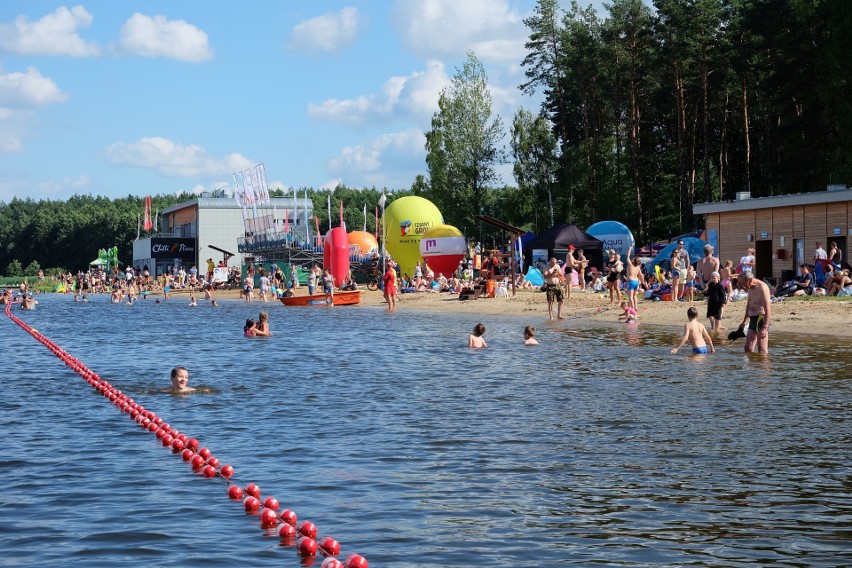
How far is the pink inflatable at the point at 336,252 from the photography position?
5506 centimetres

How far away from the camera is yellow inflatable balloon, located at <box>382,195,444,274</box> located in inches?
2299

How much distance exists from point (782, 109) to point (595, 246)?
12.4m

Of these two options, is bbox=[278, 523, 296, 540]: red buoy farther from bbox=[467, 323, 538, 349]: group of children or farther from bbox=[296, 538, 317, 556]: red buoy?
bbox=[467, 323, 538, 349]: group of children

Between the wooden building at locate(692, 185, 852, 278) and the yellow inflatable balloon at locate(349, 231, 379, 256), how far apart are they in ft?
104

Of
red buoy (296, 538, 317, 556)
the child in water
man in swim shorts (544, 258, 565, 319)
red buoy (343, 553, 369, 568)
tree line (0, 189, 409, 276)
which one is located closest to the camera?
red buoy (343, 553, 369, 568)

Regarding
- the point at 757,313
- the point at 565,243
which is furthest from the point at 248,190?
the point at 757,313

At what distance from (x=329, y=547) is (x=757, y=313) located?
1451 centimetres

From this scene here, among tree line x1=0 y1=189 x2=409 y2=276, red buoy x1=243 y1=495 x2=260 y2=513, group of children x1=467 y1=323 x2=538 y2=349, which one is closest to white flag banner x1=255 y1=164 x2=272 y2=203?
group of children x1=467 y1=323 x2=538 y2=349

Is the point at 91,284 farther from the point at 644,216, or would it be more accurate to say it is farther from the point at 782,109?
the point at 782,109

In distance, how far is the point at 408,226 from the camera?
58531mm

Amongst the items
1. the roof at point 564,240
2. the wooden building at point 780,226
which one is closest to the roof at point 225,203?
the roof at point 564,240

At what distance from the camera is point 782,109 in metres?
51.0

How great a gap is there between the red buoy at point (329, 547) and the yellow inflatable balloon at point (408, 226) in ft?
166

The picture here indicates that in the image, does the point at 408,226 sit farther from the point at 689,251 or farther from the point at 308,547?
the point at 308,547
